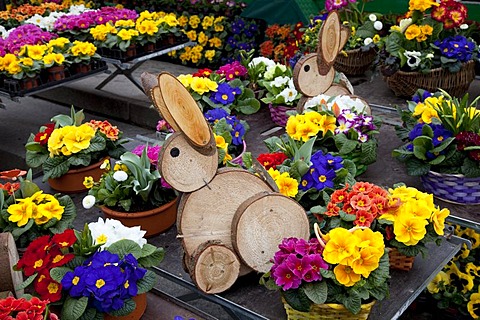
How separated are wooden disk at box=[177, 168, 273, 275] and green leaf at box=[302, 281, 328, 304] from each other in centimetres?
29

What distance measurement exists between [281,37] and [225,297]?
15.0 ft

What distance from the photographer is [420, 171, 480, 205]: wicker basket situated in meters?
2.12

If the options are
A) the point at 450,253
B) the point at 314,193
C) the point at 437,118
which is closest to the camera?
the point at 450,253

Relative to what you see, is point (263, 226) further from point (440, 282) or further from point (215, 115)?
point (440, 282)

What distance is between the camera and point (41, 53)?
4055 mm

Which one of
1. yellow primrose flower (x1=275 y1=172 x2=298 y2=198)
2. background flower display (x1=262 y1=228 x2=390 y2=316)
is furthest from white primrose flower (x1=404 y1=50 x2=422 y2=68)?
background flower display (x1=262 y1=228 x2=390 y2=316)

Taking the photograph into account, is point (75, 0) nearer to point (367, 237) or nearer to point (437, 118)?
point (437, 118)

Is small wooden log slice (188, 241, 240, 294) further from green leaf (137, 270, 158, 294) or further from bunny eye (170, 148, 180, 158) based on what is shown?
bunny eye (170, 148, 180, 158)

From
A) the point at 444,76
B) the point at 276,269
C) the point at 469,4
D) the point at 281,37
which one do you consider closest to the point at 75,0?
the point at 281,37

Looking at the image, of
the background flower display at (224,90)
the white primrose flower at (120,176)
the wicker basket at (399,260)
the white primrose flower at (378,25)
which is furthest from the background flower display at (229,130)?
the white primrose flower at (378,25)

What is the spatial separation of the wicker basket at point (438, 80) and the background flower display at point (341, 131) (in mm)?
800

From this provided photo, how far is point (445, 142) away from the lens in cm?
214

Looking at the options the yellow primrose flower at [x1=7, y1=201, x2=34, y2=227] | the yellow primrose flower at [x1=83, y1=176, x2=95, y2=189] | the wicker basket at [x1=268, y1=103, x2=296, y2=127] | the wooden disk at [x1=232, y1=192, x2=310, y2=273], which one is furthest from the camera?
the wicker basket at [x1=268, y1=103, x2=296, y2=127]

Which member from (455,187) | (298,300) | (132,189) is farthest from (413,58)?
(298,300)
